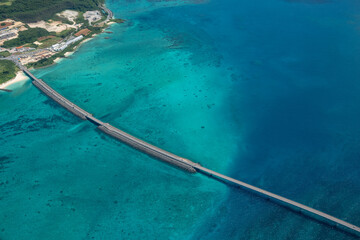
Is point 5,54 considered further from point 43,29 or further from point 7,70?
point 43,29

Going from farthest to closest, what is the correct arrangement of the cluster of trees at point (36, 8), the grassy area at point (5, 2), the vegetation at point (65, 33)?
the grassy area at point (5, 2) < the cluster of trees at point (36, 8) < the vegetation at point (65, 33)

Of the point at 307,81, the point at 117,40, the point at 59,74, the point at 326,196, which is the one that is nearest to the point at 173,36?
the point at 117,40

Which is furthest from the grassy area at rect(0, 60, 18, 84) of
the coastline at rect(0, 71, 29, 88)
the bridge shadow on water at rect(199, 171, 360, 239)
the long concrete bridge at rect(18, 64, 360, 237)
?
the bridge shadow on water at rect(199, 171, 360, 239)

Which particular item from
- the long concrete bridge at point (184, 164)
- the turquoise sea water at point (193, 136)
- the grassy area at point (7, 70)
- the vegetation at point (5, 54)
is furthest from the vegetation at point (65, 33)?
the long concrete bridge at point (184, 164)

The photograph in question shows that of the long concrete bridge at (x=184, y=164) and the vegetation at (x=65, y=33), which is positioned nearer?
the long concrete bridge at (x=184, y=164)

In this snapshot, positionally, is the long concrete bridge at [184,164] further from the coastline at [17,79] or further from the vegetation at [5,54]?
the vegetation at [5,54]

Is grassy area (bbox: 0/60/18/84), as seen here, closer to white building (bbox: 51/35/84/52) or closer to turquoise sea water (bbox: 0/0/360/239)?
turquoise sea water (bbox: 0/0/360/239)

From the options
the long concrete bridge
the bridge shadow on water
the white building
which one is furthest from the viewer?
the white building
